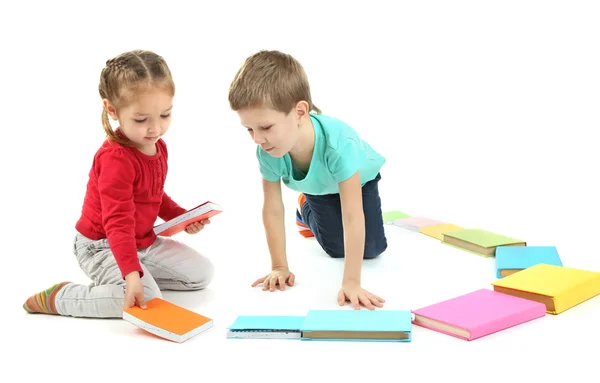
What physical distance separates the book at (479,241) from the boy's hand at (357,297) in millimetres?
741

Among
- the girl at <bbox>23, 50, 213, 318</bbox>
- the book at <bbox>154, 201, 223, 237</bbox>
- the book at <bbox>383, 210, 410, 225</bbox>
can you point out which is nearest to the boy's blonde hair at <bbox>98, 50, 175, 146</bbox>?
the girl at <bbox>23, 50, 213, 318</bbox>

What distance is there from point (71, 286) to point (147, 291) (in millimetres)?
253

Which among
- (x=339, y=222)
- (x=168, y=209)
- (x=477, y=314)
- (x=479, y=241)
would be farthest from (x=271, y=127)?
(x=479, y=241)

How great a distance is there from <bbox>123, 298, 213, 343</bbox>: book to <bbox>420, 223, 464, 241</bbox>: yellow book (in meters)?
1.32

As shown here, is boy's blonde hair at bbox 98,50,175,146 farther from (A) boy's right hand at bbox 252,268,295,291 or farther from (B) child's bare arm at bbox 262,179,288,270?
(A) boy's right hand at bbox 252,268,295,291

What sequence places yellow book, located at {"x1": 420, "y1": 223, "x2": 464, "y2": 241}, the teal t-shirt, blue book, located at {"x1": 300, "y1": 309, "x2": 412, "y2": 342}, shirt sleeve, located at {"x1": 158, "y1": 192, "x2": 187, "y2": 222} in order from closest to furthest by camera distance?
blue book, located at {"x1": 300, "y1": 309, "x2": 412, "y2": 342}, the teal t-shirt, shirt sleeve, located at {"x1": 158, "y1": 192, "x2": 187, "y2": 222}, yellow book, located at {"x1": 420, "y1": 223, "x2": 464, "y2": 241}

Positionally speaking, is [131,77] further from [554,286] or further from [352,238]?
[554,286]

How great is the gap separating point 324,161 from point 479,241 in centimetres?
85

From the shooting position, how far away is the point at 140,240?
2.53 metres

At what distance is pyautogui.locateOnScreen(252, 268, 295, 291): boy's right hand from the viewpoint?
2.56m

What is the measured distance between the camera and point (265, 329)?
2109 mm

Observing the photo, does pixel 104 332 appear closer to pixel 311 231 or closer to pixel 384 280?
pixel 384 280

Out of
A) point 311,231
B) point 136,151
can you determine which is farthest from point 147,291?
point 311,231

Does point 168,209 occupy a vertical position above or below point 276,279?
above
